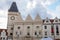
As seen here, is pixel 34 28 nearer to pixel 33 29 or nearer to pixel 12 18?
pixel 33 29

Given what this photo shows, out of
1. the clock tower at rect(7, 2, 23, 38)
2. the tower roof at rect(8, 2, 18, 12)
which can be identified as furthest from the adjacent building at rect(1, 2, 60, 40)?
the tower roof at rect(8, 2, 18, 12)

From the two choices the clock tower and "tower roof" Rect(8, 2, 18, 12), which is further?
"tower roof" Rect(8, 2, 18, 12)

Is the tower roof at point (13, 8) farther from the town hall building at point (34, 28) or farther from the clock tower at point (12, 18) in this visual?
the town hall building at point (34, 28)

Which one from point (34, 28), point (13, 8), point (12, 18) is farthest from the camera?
point (13, 8)

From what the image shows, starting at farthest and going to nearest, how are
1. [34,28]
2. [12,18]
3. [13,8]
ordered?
[13,8] → [12,18] → [34,28]

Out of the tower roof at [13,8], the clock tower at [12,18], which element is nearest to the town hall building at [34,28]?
the clock tower at [12,18]

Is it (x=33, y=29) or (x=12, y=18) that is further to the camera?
(x=12, y=18)

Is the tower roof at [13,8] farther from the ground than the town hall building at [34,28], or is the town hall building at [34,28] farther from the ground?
the tower roof at [13,8]

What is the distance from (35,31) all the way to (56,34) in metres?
8.77

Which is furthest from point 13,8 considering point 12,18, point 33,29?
point 33,29

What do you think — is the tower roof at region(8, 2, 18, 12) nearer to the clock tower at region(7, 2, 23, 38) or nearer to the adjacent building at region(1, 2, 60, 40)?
Answer: the clock tower at region(7, 2, 23, 38)

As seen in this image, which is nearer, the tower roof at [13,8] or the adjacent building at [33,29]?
the adjacent building at [33,29]

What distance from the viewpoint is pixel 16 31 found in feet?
191

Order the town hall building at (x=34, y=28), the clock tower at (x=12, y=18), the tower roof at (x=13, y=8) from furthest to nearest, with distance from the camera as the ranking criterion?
the tower roof at (x=13, y=8) < the clock tower at (x=12, y=18) < the town hall building at (x=34, y=28)
